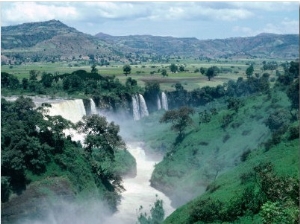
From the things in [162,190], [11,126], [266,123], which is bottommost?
[162,190]

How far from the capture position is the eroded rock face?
31078 millimetres

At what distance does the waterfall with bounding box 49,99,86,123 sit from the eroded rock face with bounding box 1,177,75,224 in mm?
19005

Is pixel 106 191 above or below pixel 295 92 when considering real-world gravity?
below

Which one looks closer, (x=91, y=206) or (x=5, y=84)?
(x=91, y=206)

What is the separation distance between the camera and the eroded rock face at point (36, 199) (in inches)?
1224

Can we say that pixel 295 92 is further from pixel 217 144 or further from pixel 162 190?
pixel 162 190

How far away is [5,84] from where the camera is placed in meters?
68.6

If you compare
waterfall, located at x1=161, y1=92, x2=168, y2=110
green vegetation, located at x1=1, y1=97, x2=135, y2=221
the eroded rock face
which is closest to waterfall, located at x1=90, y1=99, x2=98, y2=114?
green vegetation, located at x1=1, y1=97, x2=135, y2=221

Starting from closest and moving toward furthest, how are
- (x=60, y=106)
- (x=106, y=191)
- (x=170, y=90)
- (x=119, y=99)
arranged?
(x=106, y=191) < (x=60, y=106) < (x=119, y=99) < (x=170, y=90)

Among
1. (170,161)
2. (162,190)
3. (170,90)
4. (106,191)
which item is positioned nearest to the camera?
(106,191)

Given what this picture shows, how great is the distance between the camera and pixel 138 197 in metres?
41.7

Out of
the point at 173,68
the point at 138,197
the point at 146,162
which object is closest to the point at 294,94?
the point at 138,197

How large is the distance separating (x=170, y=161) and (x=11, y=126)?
1882cm

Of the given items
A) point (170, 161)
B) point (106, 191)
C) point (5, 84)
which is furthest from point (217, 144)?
point (5, 84)
